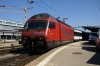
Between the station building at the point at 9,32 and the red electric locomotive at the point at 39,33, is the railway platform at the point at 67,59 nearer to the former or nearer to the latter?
the red electric locomotive at the point at 39,33

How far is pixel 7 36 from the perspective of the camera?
3723 inches

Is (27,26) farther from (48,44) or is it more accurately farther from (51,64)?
(51,64)

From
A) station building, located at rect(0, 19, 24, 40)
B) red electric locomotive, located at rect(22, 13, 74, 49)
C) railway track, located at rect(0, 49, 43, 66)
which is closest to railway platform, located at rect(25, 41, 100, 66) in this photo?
railway track, located at rect(0, 49, 43, 66)

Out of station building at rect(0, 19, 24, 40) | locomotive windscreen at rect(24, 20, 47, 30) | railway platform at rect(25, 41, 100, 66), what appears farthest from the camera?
station building at rect(0, 19, 24, 40)

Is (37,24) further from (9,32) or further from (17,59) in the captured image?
(9,32)

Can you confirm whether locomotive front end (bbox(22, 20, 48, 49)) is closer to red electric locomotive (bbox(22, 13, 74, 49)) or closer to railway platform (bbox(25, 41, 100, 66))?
red electric locomotive (bbox(22, 13, 74, 49))

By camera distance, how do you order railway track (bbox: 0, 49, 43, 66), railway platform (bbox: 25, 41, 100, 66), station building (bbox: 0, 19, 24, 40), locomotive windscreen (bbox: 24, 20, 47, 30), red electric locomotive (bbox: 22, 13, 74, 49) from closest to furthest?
railway platform (bbox: 25, 41, 100, 66), railway track (bbox: 0, 49, 43, 66), red electric locomotive (bbox: 22, 13, 74, 49), locomotive windscreen (bbox: 24, 20, 47, 30), station building (bbox: 0, 19, 24, 40)

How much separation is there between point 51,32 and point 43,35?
167 cm

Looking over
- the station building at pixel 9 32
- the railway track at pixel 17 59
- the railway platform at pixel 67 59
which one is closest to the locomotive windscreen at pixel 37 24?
the railway track at pixel 17 59

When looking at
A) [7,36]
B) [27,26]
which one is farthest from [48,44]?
[7,36]

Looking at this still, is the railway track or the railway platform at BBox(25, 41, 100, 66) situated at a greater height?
the railway platform at BBox(25, 41, 100, 66)

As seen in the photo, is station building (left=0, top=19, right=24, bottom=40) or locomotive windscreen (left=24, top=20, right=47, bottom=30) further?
station building (left=0, top=19, right=24, bottom=40)

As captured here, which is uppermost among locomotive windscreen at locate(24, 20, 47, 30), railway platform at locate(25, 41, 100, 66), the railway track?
locomotive windscreen at locate(24, 20, 47, 30)

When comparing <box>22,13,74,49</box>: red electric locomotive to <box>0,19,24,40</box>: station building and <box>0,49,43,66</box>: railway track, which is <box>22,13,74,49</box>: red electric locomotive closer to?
<box>0,49,43,66</box>: railway track
